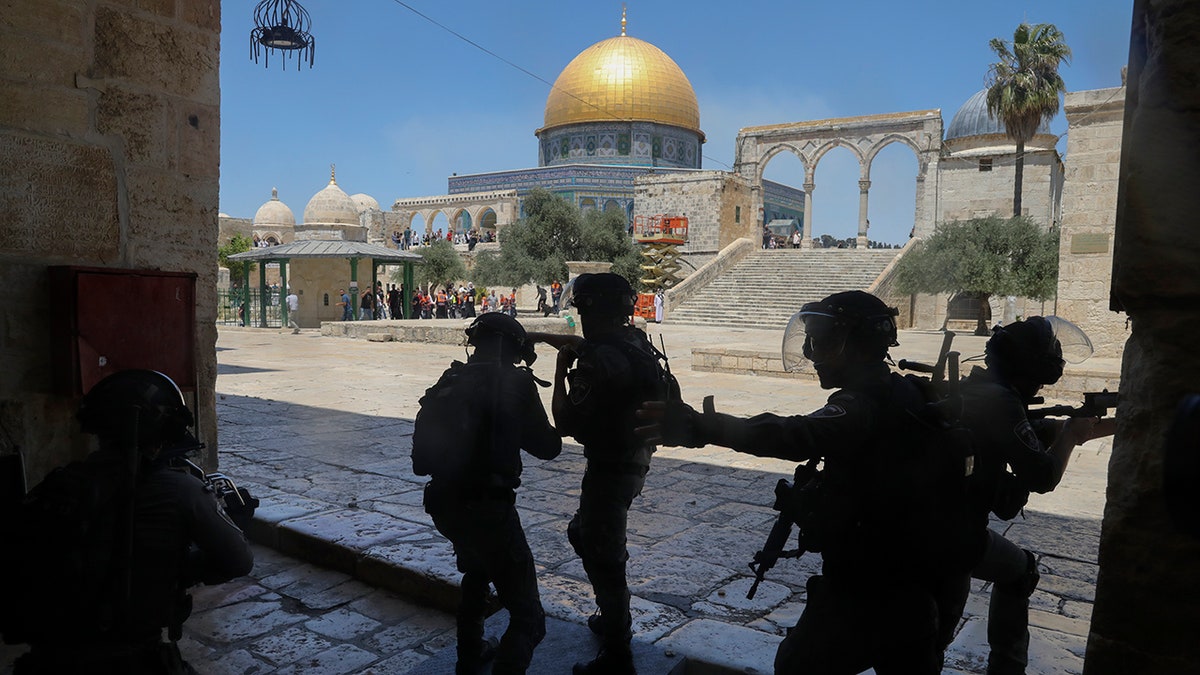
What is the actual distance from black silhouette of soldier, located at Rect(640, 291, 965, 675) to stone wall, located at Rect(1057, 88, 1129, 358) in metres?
10.2

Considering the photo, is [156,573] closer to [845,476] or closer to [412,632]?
[412,632]

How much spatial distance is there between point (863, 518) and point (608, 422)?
0.87 metres

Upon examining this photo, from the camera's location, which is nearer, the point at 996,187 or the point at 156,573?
the point at 156,573

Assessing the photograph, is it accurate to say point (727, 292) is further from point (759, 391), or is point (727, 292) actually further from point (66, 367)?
point (66, 367)

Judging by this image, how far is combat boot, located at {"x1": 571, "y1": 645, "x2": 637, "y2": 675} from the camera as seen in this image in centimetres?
254

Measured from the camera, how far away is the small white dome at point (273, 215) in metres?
48.5

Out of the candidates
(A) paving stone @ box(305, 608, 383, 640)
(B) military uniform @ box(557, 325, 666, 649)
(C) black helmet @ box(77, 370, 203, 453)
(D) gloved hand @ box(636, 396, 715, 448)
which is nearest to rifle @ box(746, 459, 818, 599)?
(D) gloved hand @ box(636, 396, 715, 448)

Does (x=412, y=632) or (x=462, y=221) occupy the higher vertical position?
(x=462, y=221)

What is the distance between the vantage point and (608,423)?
8.00 feet

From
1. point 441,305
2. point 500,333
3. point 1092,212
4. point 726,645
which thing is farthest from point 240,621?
point 441,305

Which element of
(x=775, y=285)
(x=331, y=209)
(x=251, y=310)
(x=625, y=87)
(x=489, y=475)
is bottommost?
(x=251, y=310)

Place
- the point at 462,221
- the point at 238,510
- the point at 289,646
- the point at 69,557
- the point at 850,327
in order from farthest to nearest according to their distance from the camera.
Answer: the point at 462,221 < the point at 289,646 < the point at 238,510 < the point at 850,327 < the point at 69,557

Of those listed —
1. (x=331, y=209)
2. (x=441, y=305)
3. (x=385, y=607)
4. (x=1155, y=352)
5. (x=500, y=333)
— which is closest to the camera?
(x=1155, y=352)

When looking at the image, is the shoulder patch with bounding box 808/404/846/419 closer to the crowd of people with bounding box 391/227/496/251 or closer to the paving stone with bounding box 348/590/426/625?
the paving stone with bounding box 348/590/426/625
